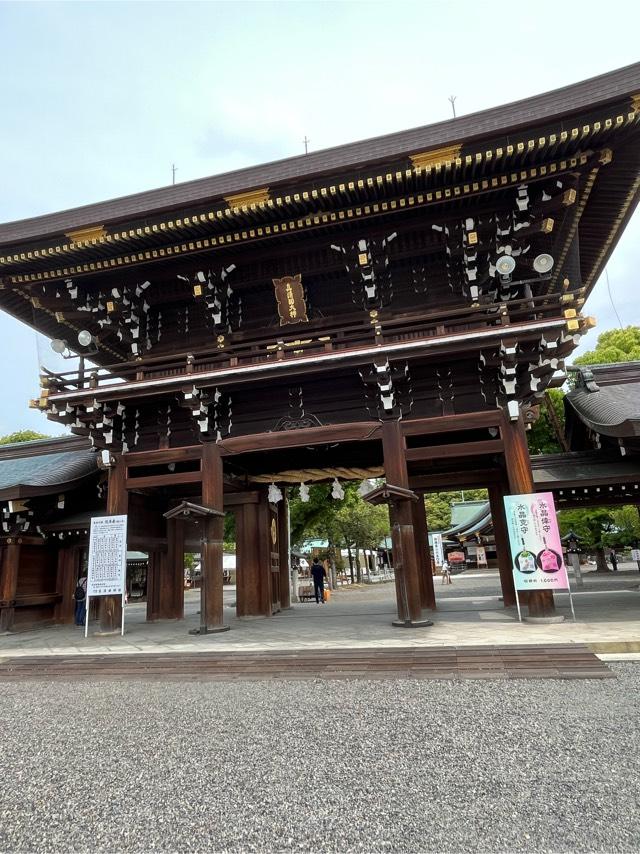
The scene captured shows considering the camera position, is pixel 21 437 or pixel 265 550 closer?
pixel 265 550

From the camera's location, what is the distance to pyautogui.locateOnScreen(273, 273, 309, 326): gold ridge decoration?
10.5m

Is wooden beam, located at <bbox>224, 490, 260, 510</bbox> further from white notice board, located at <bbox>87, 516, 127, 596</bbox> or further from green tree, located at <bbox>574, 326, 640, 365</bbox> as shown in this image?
green tree, located at <bbox>574, 326, 640, 365</bbox>

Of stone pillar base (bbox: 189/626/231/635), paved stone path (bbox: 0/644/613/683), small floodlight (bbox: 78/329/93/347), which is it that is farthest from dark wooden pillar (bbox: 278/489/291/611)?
paved stone path (bbox: 0/644/613/683)

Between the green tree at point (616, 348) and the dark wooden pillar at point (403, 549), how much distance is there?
19398mm

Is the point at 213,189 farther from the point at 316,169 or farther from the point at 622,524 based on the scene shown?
the point at 622,524

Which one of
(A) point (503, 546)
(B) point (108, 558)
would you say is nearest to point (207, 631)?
(B) point (108, 558)

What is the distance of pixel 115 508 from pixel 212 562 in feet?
9.09

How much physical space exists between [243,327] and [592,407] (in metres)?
8.78

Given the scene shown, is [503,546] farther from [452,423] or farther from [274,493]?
[274,493]

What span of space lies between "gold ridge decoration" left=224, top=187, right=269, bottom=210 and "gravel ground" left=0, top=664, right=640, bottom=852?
8.26 meters

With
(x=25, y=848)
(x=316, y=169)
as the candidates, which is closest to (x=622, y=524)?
(x=316, y=169)

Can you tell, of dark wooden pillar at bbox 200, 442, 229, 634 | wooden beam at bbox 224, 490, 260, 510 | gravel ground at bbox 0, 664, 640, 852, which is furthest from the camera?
wooden beam at bbox 224, 490, 260, 510

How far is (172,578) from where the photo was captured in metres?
14.5

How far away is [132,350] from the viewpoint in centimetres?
1177
